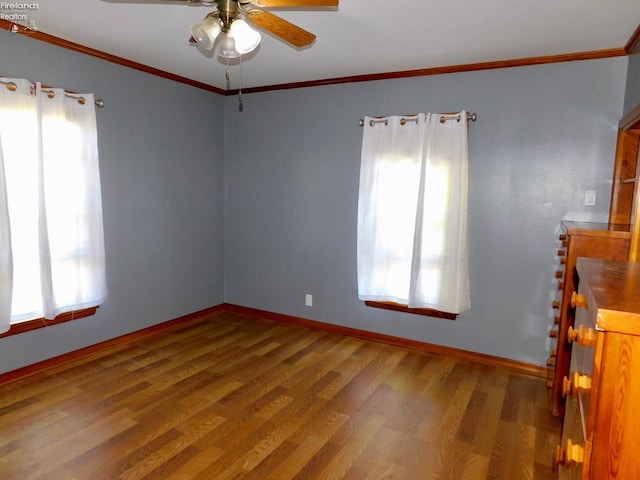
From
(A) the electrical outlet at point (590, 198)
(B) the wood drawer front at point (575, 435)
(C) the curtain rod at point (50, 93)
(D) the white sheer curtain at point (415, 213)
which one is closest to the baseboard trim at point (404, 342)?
(D) the white sheer curtain at point (415, 213)

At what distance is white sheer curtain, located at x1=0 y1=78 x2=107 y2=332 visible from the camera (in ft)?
8.64

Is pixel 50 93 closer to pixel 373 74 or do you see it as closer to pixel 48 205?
pixel 48 205

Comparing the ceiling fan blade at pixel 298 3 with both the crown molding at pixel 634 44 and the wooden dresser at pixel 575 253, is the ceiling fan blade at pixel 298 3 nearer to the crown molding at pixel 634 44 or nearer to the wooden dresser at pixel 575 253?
the wooden dresser at pixel 575 253

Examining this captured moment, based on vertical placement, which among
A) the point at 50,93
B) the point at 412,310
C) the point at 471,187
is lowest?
the point at 412,310

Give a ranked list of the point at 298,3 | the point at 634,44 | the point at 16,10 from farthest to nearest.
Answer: the point at 634,44 < the point at 16,10 < the point at 298,3

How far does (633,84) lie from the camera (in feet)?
8.57

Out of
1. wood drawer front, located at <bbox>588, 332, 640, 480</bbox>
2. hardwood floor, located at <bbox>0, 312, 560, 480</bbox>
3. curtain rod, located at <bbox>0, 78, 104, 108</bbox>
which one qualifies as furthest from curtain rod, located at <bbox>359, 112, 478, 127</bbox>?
wood drawer front, located at <bbox>588, 332, 640, 480</bbox>

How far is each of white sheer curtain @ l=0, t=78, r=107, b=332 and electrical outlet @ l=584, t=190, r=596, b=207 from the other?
3.55 meters

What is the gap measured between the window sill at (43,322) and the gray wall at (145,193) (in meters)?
0.04

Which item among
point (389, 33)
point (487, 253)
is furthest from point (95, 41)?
point (487, 253)

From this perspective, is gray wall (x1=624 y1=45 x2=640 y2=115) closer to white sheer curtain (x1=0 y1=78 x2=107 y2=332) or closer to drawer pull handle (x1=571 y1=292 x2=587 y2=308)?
drawer pull handle (x1=571 y1=292 x2=587 y2=308)

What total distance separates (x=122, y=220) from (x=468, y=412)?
2.98 meters

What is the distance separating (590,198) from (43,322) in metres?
3.97

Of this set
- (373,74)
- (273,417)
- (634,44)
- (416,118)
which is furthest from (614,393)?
(373,74)
